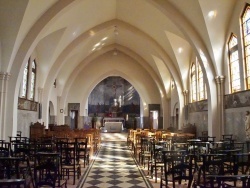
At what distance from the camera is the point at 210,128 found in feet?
39.9

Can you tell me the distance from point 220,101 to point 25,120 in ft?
31.9

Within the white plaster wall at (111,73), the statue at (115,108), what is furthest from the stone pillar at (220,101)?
the statue at (115,108)

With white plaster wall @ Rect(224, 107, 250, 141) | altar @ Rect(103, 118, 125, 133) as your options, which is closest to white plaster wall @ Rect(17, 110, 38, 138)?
white plaster wall @ Rect(224, 107, 250, 141)

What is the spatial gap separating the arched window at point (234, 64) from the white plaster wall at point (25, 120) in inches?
394

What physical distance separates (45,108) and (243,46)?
12.0 meters

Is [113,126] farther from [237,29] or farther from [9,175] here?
[9,175]

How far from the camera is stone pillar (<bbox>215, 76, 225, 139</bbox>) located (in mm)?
11781

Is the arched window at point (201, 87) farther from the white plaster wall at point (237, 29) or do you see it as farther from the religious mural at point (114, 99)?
the religious mural at point (114, 99)

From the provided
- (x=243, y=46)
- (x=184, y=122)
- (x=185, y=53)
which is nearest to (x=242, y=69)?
(x=243, y=46)

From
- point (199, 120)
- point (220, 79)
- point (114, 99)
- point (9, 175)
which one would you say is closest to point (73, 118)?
point (114, 99)

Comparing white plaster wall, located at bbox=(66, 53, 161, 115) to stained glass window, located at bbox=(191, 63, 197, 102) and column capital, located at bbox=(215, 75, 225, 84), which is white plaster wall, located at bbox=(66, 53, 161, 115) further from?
column capital, located at bbox=(215, 75, 225, 84)

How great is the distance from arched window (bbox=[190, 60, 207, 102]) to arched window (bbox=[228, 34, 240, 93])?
3.03 m

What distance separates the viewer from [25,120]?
14.2 meters

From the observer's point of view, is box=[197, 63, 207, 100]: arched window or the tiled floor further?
box=[197, 63, 207, 100]: arched window
